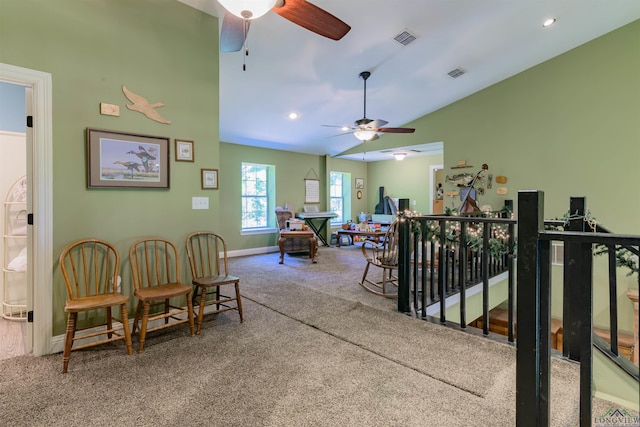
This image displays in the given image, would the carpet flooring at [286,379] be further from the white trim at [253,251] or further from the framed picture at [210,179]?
the white trim at [253,251]

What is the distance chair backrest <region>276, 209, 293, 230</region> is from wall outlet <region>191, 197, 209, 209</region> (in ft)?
12.0

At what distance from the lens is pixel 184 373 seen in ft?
6.77

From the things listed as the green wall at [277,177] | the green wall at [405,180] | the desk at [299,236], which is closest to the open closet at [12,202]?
the green wall at [277,177]

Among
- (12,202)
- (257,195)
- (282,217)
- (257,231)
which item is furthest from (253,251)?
(12,202)

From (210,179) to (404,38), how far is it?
9.31ft

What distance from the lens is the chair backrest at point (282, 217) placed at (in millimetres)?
6844

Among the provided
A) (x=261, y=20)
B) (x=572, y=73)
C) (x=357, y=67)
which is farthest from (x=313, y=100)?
(x=572, y=73)

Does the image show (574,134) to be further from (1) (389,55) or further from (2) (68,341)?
(2) (68,341)

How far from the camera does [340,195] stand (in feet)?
29.5

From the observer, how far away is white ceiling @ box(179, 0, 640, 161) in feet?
11.0

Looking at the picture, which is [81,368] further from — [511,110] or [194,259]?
[511,110]

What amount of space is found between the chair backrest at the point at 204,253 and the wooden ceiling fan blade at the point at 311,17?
78.1 inches

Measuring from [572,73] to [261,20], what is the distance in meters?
4.74

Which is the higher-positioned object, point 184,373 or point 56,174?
point 56,174
